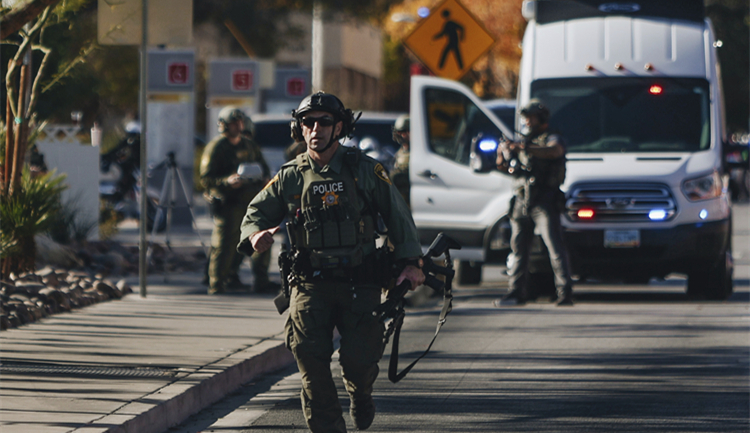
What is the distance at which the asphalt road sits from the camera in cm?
675

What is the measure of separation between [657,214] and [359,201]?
22.3 ft

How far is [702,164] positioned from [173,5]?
17.6 feet

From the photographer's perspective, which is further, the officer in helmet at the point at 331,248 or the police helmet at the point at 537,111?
the police helmet at the point at 537,111

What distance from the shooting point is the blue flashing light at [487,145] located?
1151cm

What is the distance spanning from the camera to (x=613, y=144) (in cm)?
1247

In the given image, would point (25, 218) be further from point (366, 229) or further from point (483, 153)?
point (366, 229)

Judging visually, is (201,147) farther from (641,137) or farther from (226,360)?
(226,360)

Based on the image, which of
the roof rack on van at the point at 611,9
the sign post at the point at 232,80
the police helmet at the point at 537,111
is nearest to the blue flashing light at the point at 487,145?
the police helmet at the point at 537,111

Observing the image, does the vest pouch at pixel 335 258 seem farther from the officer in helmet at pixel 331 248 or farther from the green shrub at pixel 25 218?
the green shrub at pixel 25 218

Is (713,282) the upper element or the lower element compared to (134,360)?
upper

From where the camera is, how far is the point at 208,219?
80.9ft

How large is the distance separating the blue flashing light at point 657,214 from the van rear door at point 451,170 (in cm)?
142

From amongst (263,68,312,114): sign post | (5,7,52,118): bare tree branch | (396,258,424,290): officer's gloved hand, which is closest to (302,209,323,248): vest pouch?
(396,258,424,290): officer's gloved hand

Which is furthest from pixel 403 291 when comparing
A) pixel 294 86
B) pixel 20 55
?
pixel 294 86
